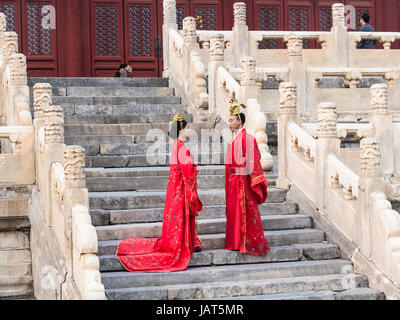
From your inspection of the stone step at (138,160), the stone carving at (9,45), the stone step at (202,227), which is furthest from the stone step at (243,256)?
the stone carving at (9,45)

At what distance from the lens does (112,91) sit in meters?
13.5

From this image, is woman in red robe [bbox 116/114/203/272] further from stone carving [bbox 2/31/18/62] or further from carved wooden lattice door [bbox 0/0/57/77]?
carved wooden lattice door [bbox 0/0/57/77]

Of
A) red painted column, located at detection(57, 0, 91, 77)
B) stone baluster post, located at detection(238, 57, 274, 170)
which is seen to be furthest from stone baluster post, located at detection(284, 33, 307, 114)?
red painted column, located at detection(57, 0, 91, 77)

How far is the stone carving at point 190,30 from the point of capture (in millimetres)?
13312

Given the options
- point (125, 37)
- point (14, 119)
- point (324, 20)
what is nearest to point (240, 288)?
point (14, 119)

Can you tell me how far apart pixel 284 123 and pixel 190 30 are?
316 centimetres

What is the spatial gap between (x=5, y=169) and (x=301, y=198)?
3.60 metres

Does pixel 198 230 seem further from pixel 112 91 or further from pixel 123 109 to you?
pixel 112 91

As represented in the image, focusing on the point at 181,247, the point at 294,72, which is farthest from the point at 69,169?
the point at 294,72

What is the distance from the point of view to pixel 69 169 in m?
8.59

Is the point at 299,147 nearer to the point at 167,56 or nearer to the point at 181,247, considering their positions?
the point at 181,247

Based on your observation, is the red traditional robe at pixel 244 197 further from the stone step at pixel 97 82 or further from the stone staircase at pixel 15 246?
the stone step at pixel 97 82

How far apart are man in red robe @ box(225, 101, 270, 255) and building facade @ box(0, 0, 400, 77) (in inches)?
298

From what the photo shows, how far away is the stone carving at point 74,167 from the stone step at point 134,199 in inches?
48.8
